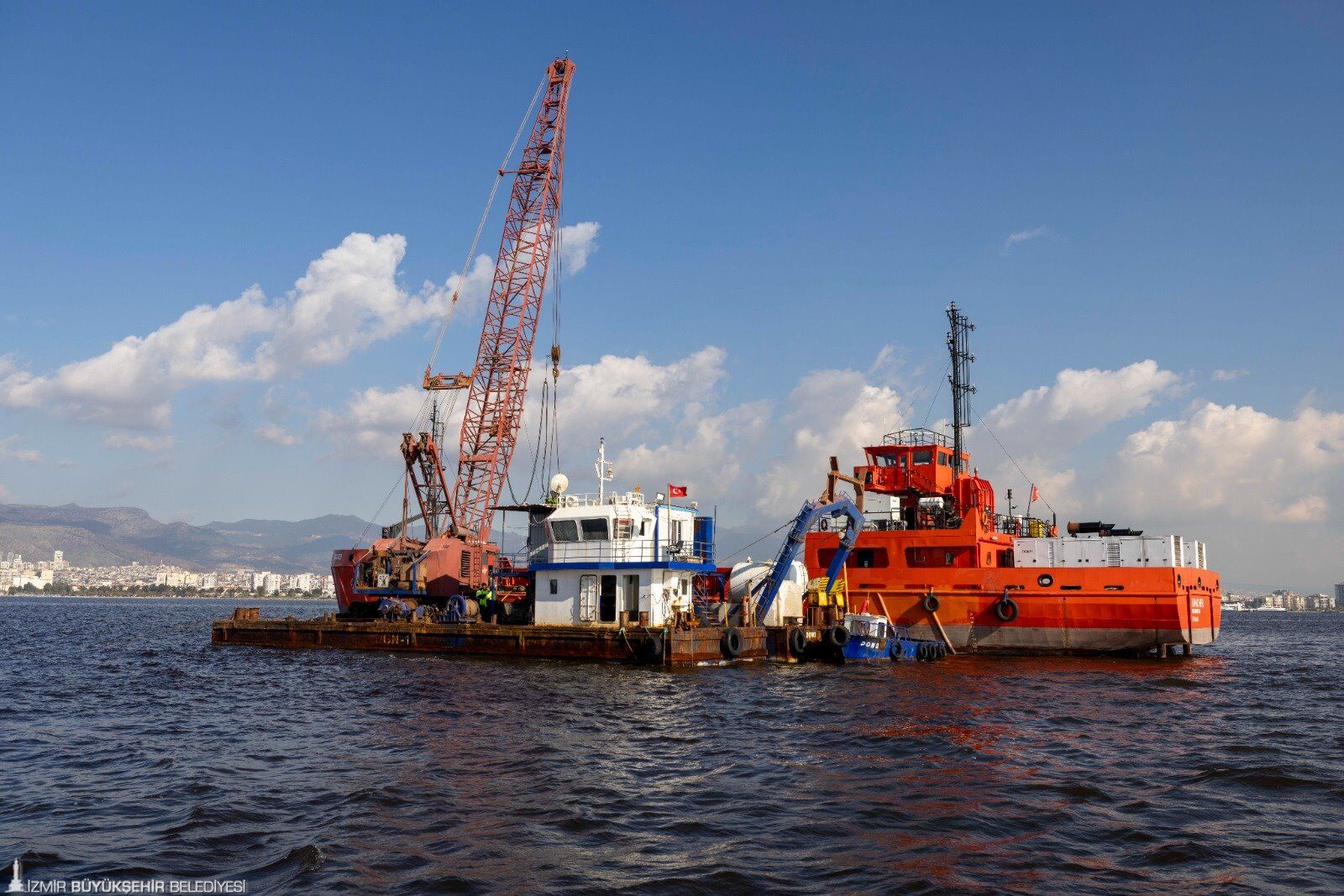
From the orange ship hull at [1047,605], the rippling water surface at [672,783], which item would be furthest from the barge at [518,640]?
the orange ship hull at [1047,605]

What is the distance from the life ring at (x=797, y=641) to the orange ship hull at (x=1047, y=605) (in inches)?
291

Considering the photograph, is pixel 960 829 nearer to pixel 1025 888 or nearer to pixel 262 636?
pixel 1025 888

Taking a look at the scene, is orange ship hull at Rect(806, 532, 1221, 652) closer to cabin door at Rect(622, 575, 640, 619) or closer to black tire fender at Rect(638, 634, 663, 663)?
cabin door at Rect(622, 575, 640, 619)

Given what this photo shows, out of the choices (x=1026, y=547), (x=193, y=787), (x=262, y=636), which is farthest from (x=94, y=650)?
(x=1026, y=547)

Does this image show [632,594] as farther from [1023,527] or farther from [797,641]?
[1023,527]

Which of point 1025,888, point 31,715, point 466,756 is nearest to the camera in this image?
point 1025,888

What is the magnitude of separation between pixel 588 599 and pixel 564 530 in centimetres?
324

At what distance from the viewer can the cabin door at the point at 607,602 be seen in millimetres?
39750

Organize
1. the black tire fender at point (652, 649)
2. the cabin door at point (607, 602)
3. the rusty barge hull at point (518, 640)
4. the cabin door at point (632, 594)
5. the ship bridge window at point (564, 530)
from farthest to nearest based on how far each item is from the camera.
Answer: the ship bridge window at point (564, 530), the cabin door at point (607, 602), the cabin door at point (632, 594), the rusty barge hull at point (518, 640), the black tire fender at point (652, 649)

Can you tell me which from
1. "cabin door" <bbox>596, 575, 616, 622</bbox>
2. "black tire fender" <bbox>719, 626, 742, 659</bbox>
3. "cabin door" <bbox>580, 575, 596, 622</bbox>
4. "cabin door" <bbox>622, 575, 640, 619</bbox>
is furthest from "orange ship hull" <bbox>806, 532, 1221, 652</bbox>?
"cabin door" <bbox>580, 575, 596, 622</bbox>

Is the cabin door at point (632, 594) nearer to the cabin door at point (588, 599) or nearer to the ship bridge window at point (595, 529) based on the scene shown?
the cabin door at point (588, 599)

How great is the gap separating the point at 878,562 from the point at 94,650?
4324 centimetres

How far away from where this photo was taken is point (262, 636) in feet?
161

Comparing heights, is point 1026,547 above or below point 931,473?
below
